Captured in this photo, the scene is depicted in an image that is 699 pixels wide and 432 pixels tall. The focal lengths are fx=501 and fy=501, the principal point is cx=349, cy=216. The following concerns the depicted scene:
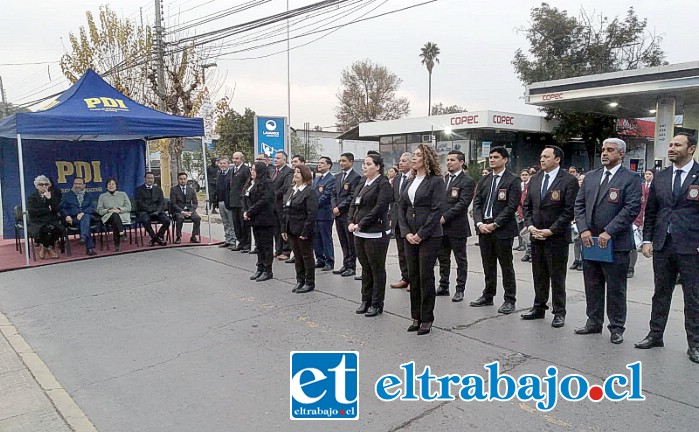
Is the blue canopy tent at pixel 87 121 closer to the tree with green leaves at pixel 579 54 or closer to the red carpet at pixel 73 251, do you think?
the red carpet at pixel 73 251

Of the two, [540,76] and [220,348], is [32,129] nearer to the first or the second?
[220,348]

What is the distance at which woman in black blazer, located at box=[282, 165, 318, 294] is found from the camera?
260 inches

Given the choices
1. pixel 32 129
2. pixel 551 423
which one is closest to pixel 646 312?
pixel 551 423

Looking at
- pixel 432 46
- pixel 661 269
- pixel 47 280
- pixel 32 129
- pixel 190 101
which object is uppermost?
pixel 432 46

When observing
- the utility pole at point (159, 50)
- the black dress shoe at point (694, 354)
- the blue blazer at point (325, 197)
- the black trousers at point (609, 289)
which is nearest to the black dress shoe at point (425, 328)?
the black trousers at point (609, 289)

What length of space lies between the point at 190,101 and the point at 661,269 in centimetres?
1748

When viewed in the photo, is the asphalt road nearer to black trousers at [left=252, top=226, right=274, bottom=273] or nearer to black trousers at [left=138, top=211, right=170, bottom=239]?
black trousers at [left=252, top=226, right=274, bottom=273]

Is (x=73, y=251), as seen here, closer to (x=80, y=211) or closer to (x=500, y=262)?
(x=80, y=211)

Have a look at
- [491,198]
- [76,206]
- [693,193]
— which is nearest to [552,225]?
[491,198]

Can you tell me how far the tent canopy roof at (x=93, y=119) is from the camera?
28.0 feet

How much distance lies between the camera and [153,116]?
9906 mm

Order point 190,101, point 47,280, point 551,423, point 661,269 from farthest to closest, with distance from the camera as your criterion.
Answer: point 190,101, point 47,280, point 661,269, point 551,423

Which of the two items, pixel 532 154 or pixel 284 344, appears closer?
pixel 284 344

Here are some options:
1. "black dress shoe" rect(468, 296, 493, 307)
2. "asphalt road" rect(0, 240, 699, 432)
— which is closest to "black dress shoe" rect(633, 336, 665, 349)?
"asphalt road" rect(0, 240, 699, 432)
